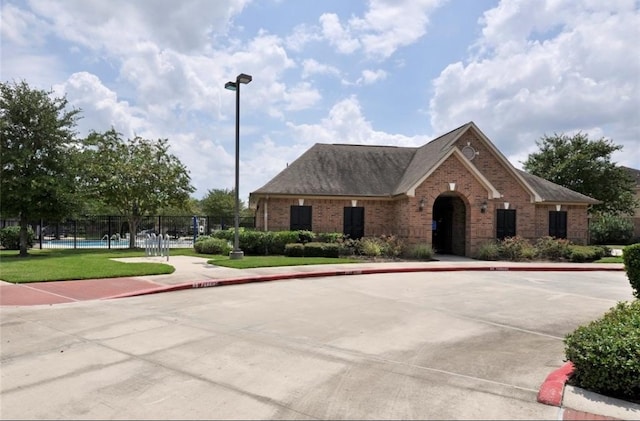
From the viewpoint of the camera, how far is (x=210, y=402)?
4.32 m

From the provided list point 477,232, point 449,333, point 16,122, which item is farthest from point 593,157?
point 16,122

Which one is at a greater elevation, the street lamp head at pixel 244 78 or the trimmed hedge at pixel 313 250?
the street lamp head at pixel 244 78

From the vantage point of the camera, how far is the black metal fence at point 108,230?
29220mm

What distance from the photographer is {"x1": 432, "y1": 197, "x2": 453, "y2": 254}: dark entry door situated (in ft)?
84.5

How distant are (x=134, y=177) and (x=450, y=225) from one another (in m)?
18.3

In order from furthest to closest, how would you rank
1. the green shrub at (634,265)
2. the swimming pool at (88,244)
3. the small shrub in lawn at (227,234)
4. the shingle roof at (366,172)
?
the swimming pool at (88,244) < the small shrub in lawn at (227,234) < the shingle roof at (366,172) < the green shrub at (634,265)

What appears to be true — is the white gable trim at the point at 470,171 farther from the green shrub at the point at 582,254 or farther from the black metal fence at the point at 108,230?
the black metal fence at the point at 108,230

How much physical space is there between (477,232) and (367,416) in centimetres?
2017

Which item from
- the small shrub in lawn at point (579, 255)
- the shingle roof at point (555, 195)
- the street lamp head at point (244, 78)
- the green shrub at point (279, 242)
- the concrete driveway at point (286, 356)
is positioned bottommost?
the concrete driveway at point (286, 356)

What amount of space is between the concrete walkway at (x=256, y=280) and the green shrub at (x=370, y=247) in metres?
2.78

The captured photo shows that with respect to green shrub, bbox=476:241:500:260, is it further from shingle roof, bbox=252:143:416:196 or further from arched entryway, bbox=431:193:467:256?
shingle roof, bbox=252:143:416:196

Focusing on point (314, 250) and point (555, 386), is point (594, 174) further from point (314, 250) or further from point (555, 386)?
point (555, 386)

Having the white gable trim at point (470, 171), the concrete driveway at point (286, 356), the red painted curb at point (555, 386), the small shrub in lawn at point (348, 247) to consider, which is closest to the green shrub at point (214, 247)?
the small shrub in lawn at point (348, 247)

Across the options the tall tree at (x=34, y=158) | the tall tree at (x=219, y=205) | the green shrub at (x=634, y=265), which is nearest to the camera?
the green shrub at (x=634, y=265)
